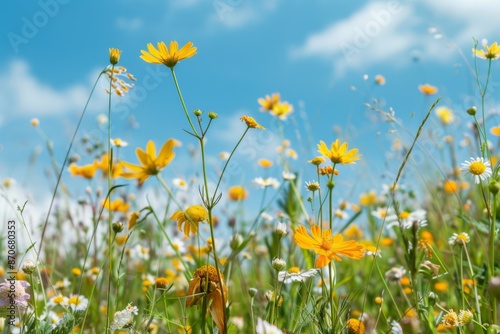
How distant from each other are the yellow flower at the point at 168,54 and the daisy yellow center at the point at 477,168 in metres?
0.61

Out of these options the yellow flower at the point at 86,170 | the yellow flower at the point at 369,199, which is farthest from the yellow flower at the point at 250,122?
the yellow flower at the point at 369,199

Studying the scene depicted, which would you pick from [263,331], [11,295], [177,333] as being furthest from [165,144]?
[177,333]

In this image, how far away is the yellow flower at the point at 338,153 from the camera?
1004 millimetres

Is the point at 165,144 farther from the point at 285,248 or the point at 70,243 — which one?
the point at 70,243

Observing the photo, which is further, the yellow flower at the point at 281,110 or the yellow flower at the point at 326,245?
the yellow flower at the point at 281,110

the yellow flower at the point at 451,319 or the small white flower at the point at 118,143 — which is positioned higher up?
the small white flower at the point at 118,143

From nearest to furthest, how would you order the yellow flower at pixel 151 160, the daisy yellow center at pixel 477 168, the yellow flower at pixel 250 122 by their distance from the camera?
the yellow flower at pixel 151 160
the yellow flower at pixel 250 122
the daisy yellow center at pixel 477 168

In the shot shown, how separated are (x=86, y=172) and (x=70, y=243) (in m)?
0.92

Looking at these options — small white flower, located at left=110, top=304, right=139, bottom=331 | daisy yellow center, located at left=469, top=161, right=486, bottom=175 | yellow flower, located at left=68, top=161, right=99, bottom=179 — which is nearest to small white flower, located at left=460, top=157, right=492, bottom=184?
daisy yellow center, located at left=469, top=161, right=486, bottom=175

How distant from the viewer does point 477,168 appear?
1134 mm

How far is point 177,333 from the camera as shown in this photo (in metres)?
1.71

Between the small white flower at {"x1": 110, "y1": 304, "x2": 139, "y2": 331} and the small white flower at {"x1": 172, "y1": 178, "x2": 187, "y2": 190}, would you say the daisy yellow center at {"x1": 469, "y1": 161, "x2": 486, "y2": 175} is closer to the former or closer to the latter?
the small white flower at {"x1": 110, "y1": 304, "x2": 139, "y2": 331}

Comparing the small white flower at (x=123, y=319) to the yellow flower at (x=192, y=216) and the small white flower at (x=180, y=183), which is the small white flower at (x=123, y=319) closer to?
the yellow flower at (x=192, y=216)

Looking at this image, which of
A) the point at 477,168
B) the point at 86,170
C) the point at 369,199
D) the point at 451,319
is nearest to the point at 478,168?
the point at 477,168
